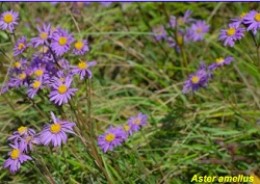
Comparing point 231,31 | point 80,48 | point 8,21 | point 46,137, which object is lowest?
point 46,137

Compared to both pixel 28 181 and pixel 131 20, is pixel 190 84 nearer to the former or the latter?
pixel 28 181

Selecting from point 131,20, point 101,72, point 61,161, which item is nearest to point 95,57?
point 101,72

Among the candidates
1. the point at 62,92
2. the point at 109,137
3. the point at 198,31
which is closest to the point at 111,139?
the point at 109,137

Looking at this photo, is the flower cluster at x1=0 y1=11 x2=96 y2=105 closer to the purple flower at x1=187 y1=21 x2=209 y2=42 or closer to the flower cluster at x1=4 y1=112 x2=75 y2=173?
the flower cluster at x1=4 y1=112 x2=75 y2=173

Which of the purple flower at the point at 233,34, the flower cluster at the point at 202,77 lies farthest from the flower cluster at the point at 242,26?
the flower cluster at the point at 202,77

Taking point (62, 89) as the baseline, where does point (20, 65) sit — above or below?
above

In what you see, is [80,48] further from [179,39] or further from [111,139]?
[179,39]
